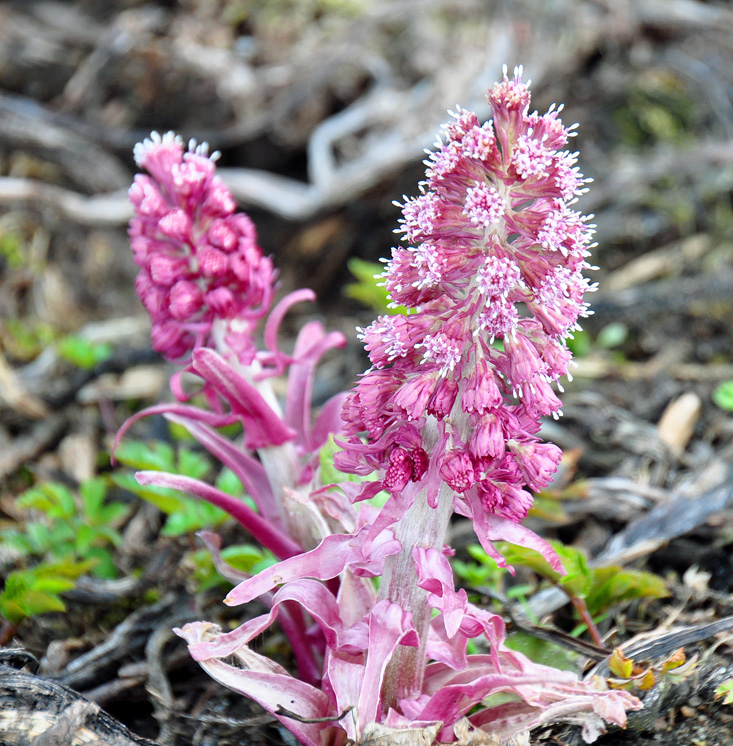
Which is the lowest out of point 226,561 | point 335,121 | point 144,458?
point 226,561

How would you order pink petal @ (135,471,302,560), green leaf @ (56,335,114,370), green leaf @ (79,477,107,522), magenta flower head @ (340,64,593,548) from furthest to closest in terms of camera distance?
green leaf @ (56,335,114,370), green leaf @ (79,477,107,522), pink petal @ (135,471,302,560), magenta flower head @ (340,64,593,548)

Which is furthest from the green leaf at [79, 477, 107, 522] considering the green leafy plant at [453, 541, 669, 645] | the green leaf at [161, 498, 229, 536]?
the green leafy plant at [453, 541, 669, 645]

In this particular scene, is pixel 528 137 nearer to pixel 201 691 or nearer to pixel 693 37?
pixel 201 691

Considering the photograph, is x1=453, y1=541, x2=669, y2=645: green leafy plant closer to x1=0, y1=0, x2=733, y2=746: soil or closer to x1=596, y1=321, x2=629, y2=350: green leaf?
x1=0, y1=0, x2=733, y2=746: soil

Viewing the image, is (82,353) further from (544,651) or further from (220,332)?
(544,651)

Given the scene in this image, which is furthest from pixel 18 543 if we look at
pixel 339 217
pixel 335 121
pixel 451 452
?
Answer: pixel 335 121

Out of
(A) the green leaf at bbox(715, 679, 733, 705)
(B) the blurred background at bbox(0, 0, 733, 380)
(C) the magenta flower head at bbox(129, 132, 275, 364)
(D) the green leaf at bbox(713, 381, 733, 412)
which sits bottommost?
(A) the green leaf at bbox(715, 679, 733, 705)

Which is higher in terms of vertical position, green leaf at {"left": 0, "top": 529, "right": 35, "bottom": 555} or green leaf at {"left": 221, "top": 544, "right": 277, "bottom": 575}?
green leaf at {"left": 0, "top": 529, "right": 35, "bottom": 555}

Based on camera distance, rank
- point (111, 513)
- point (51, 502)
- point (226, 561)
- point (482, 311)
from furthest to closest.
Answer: point (111, 513)
point (51, 502)
point (226, 561)
point (482, 311)
